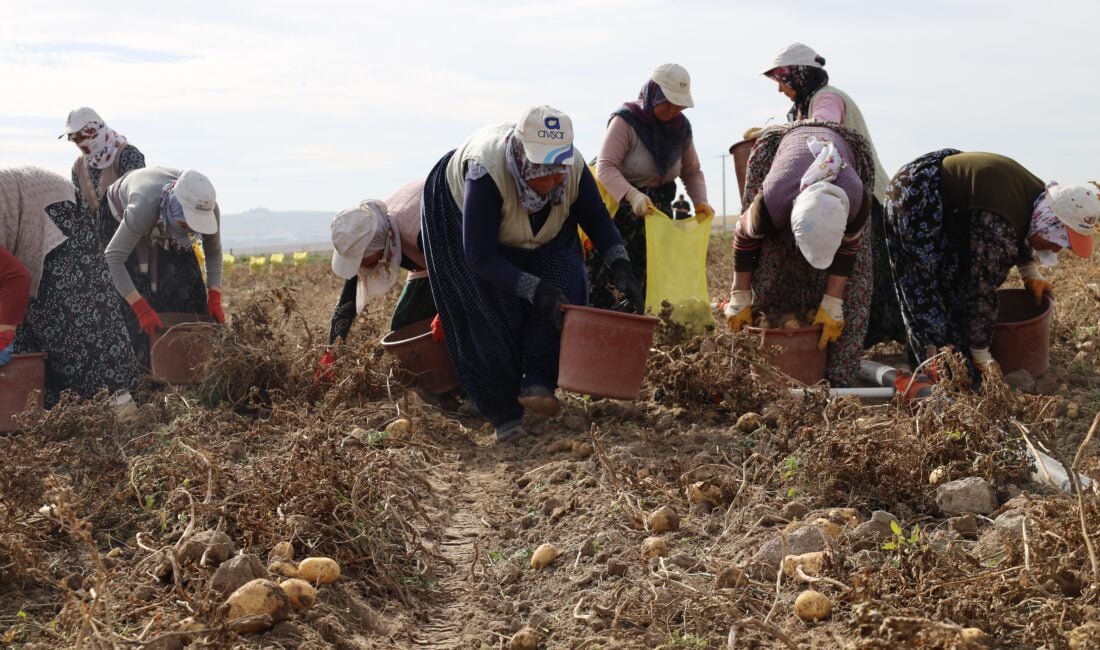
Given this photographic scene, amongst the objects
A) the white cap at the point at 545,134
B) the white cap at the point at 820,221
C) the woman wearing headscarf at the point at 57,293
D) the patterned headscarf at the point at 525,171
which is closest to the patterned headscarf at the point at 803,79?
the white cap at the point at 820,221

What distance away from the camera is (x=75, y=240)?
4.56 metres

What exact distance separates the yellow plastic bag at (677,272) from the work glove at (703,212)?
0.40 feet

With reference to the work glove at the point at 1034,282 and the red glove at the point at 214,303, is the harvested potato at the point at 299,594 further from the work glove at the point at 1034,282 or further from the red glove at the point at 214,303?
the work glove at the point at 1034,282

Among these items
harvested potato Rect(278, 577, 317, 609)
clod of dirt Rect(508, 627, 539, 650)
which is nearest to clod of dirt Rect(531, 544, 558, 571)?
clod of dirt Rect(508, 627, 539, 650)

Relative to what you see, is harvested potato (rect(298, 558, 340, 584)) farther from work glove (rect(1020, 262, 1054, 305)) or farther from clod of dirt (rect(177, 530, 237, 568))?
work glove (rect(1020, 262, 1054, 305))

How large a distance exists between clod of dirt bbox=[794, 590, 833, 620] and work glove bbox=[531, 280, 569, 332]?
5.49 ft

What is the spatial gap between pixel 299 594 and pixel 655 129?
3.23 m

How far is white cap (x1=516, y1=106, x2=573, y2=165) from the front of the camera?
3.66 m

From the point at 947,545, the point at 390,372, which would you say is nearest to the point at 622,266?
the point at 390,372

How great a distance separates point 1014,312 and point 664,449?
7.71ft

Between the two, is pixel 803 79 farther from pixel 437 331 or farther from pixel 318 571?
pixel 318 571

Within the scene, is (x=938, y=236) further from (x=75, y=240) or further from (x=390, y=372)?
(x=75, y=240)

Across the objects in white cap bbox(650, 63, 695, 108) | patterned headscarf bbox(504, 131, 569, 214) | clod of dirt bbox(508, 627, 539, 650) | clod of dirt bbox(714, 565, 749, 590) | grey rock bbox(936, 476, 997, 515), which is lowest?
clod of dirt bbox(508, 627, 539, 650)

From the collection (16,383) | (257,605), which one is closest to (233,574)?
(257,605)
